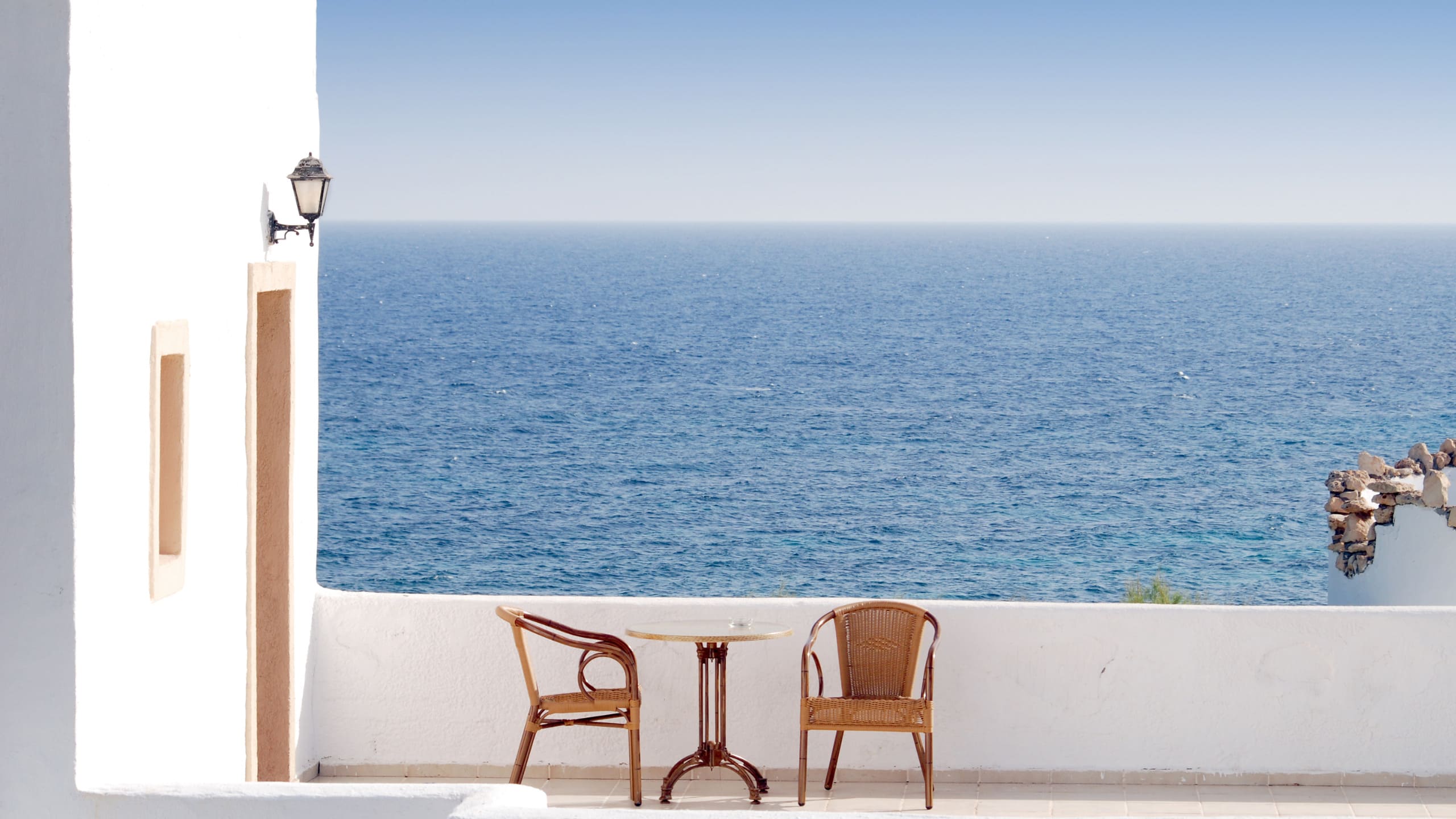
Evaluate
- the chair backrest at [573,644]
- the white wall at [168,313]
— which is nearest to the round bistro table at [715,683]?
the chair backrest at [573,644]

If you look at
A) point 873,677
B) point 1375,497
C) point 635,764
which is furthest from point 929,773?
point 1375,497

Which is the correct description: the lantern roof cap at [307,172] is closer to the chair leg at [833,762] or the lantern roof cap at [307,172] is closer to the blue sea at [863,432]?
the chair leg at [833,762]

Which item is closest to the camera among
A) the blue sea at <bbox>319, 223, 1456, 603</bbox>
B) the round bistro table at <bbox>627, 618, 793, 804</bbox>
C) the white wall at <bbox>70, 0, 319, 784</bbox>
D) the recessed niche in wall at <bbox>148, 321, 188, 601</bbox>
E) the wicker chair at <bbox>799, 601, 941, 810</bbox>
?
the white wall at <bbox>70, 0, 319, 784</bbox>

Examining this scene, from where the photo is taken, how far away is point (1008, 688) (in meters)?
6.07

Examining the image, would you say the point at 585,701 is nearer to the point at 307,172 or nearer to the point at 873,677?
the point at 873,677

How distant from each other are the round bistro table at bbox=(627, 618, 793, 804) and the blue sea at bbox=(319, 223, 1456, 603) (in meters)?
27.1

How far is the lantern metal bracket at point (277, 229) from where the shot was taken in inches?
216

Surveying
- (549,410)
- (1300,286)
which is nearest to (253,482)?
(549,410)

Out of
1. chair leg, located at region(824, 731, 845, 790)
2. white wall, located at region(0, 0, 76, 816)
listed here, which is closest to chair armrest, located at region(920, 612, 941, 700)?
chair leg, located at region(824, 731, 845, 790)

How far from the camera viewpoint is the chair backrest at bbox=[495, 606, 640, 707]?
5645mm

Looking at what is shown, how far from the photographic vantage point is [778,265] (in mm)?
118875

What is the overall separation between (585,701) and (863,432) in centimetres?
4389

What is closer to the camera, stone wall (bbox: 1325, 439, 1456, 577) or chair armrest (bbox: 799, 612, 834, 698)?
chair armrest (bbox: 799, 612, 834, 698)

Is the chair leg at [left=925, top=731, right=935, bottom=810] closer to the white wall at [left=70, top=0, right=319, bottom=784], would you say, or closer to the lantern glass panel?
the white wall at [left=70, top=0, right=319, bottom=784]
